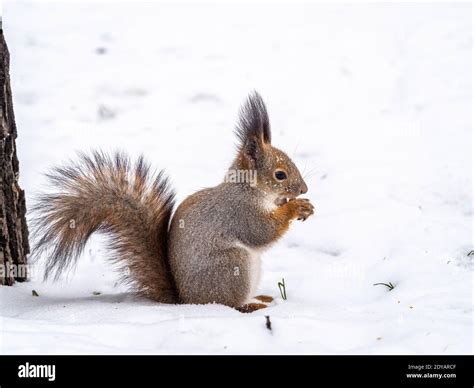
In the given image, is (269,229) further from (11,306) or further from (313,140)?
(313,140)

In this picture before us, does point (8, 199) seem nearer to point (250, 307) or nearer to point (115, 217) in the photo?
point (115, 217)

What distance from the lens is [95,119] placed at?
388 cm

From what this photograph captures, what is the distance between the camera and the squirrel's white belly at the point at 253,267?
256cm

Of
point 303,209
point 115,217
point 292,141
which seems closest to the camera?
point 115,217

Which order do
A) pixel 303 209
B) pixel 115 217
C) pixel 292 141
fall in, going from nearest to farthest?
1. pixel 115 217
2. pixel 303 209
3. pixel 292 141

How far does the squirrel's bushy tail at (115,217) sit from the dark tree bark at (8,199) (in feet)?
0.38

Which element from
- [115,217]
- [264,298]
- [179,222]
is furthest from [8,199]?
[264,298]

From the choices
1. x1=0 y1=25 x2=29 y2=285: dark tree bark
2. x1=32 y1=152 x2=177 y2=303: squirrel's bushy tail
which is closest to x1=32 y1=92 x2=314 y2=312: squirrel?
x1=32 y1=152 x2=177 y2=303: squirrel's bushy tail

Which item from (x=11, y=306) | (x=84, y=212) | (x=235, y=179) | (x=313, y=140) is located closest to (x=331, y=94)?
(x=313, y=140)

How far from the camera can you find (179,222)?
256 centimetres

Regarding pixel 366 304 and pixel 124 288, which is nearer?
pixel 366 304

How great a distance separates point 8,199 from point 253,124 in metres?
0.93

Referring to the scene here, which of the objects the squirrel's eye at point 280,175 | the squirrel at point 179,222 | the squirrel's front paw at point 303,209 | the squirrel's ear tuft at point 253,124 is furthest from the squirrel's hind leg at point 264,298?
the squirrel's ear tuft at point 253,124

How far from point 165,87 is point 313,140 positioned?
3.18ft
